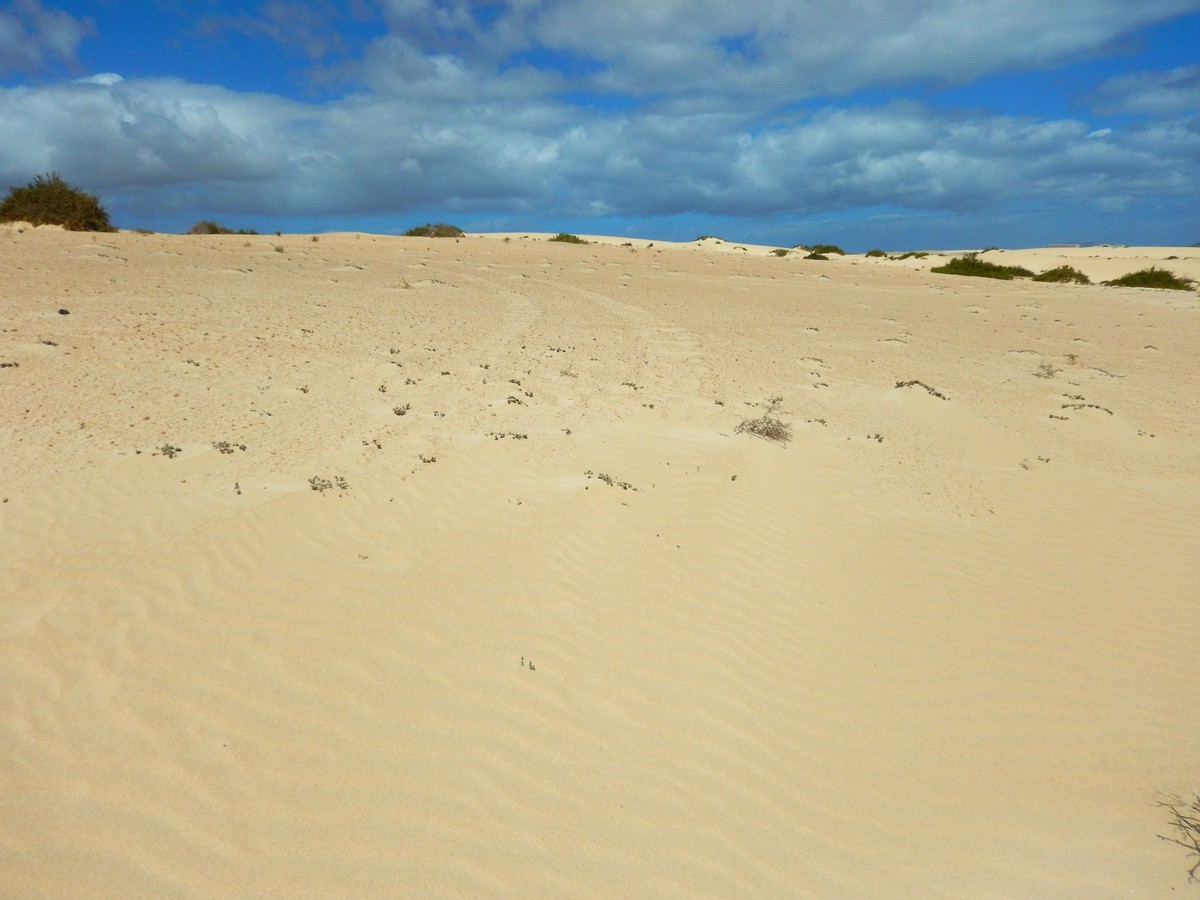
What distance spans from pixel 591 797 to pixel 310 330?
9.30m

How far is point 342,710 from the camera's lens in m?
3.73

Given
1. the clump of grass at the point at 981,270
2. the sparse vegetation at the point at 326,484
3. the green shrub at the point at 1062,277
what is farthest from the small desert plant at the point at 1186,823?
the green shrub at the point at 1062,277

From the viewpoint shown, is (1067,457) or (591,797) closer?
(591,797)

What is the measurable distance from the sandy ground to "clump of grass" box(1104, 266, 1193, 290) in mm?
18620

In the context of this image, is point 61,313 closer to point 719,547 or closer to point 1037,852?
point 719,547

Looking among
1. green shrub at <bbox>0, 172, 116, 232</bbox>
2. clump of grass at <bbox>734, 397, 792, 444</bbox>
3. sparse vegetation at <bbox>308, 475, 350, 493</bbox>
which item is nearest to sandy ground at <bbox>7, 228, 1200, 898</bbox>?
sparse vegetation at <bbox>308, 475, 350, 493</bbox>

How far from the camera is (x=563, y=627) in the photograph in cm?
461

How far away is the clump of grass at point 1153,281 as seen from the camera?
2433 centimetres

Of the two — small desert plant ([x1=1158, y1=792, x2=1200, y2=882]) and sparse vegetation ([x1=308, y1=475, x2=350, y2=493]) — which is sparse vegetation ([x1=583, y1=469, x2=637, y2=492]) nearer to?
sparse vegetation ([x1=308, y1=475, x2=350, y2=493])

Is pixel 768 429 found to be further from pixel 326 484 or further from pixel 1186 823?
pixel 1186 823

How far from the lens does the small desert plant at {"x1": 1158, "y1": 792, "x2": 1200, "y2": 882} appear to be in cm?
334

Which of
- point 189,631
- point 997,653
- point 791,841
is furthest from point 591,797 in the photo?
point 997,653

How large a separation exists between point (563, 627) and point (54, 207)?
26.1 metres

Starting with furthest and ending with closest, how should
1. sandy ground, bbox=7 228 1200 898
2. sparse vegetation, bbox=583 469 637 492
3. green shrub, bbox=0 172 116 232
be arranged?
green shrub, bbox=0 172 116 232
sparse vegetation, bbox=583 469 637 492
sandy ground, bbox=7 228 1200 898
